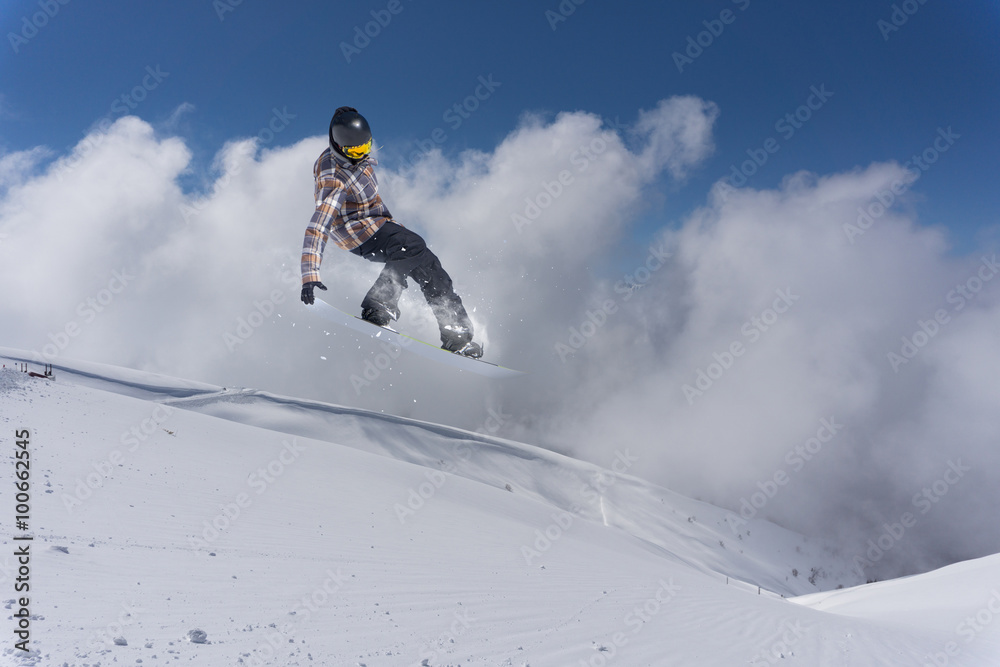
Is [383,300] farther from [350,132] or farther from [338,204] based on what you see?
[350,132]

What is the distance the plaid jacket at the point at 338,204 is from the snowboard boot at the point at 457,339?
1.51 m

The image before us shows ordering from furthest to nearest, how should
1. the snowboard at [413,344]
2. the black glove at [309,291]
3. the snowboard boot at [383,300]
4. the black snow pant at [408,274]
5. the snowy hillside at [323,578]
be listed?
the snowboard at [413,344] < the snowboard boot at [383,300] < the black snow pant at [408,274] < the black glove at [309,291] < the snowy hillside at [323,578]

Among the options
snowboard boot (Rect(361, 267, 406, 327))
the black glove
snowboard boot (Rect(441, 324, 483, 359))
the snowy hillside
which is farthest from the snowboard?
the snowy hillside

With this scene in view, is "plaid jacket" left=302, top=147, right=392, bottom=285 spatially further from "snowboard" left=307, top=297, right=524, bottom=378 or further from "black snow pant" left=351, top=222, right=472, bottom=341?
"snowboard" left=307, top=297, right=524, bottom=378

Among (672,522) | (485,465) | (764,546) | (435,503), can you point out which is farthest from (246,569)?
(764,546)

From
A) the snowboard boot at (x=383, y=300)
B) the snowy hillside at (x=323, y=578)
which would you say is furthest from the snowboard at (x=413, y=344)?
the snowy hillside at (x=323, y=578)

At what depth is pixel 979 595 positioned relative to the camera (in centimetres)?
902

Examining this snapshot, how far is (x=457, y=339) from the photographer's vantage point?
18.0 feet

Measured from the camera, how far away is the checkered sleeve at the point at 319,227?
391 cm

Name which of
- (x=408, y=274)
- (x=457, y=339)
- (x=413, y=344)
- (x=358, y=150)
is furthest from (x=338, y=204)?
(x=413, y=344)

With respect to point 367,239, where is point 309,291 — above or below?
below

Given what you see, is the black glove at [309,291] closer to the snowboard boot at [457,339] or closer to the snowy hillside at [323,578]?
the snowboard boot at [457,339]

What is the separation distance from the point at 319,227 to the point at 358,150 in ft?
2.34

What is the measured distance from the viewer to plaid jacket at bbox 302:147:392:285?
3.91 metres
